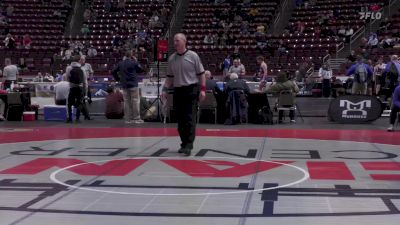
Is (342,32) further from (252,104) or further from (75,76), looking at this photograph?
(75,76)

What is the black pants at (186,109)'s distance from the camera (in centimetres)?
827

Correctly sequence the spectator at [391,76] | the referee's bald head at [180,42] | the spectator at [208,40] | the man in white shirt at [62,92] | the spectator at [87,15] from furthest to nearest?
the spectator at [87,15] < the spectator at [208,40] < the spectator at [391,76] < the man in white shirt at [62,92] < the referee's bald head at [180,42]

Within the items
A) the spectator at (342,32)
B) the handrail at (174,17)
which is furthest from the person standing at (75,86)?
the handrail at (174,17)

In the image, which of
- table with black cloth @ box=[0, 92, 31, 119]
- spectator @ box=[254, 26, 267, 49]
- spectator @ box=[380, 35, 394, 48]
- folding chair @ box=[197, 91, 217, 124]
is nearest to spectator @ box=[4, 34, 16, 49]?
spectator @ box=[254, 26, 267, 49]

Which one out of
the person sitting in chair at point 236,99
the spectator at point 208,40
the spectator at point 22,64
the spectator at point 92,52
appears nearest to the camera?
the person sitting in chair at point 236,99

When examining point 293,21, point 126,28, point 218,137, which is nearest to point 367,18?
point 293,21

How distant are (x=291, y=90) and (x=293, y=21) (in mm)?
19788

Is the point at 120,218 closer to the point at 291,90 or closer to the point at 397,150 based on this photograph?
the point at 397,150

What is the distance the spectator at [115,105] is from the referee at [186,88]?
7437mm

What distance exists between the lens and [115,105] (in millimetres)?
15703

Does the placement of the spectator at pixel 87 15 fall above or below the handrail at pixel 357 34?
above

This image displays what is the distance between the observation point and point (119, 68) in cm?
1410

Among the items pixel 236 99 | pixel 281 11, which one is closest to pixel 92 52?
pixel 281 11

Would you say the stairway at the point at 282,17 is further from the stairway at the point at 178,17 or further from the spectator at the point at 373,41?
the spectator at the point at 373,41
